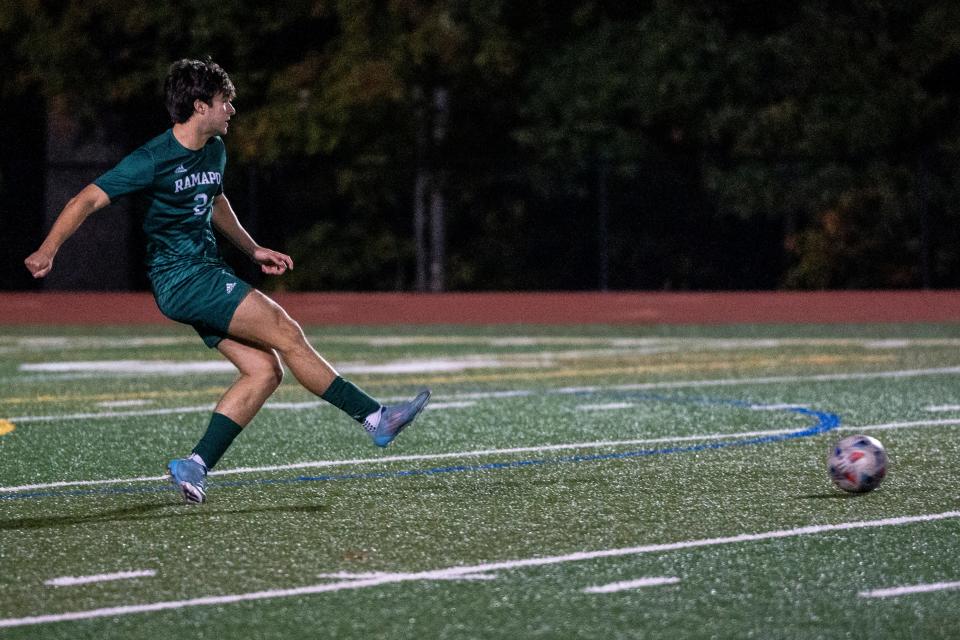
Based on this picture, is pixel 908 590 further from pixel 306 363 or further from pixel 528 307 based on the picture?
pixel 528 307

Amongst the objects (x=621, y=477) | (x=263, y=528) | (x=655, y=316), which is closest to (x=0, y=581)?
(x=263, y=528)

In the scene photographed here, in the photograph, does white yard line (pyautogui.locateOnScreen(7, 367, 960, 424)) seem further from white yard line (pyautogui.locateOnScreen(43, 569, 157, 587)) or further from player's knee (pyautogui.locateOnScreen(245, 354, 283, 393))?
white yard line (pyautogui.locateOnScreen(43, 569, 157, 587))

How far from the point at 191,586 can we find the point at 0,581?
0.70 metres

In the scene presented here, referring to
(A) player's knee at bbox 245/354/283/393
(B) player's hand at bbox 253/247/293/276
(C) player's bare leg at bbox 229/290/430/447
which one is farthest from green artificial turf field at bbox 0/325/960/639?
(B) player's hand at bbox 253/247/293/276

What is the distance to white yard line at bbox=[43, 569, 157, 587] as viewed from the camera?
21.1 ft

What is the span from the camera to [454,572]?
6.57 m

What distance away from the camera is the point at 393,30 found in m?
28.4

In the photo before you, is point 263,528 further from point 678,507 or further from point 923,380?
point 923,380

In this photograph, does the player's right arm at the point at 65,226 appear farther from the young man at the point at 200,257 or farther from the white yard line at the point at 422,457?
the white yard line at the point at 422,457

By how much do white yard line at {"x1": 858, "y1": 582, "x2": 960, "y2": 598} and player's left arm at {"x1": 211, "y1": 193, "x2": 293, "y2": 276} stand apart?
11.5 ft

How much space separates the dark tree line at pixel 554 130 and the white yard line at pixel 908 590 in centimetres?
2048

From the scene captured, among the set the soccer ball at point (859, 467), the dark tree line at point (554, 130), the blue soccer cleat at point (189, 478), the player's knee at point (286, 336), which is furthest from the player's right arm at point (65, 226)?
the dark tree line at point (554, 130)

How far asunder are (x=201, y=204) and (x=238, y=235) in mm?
538

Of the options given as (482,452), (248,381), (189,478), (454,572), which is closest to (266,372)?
(248,381)
